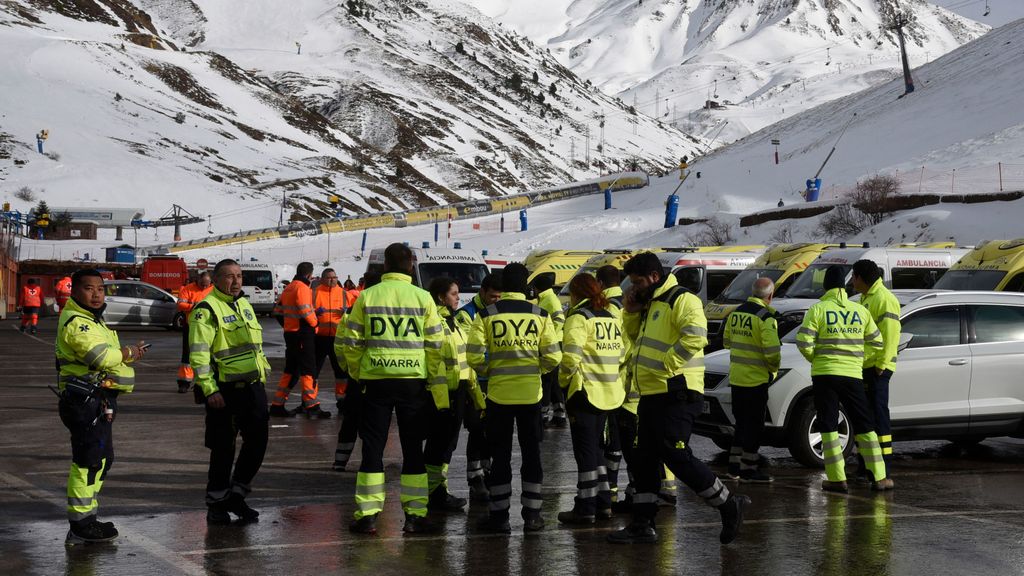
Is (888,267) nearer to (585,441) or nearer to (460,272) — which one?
(460,272)

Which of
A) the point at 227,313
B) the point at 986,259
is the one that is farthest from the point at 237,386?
the point at 986,259

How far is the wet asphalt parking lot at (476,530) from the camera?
718 cm

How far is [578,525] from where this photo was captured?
27.6ft

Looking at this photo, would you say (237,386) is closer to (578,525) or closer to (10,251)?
(578,525)

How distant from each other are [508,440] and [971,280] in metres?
12.5

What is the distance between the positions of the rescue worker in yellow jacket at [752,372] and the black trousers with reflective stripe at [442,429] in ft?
8.59

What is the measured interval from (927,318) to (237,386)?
673 cm

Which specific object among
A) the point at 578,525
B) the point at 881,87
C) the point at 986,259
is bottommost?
the point at 578,525

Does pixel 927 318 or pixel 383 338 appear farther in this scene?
pixel 927 318

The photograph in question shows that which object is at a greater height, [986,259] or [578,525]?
[986,259]

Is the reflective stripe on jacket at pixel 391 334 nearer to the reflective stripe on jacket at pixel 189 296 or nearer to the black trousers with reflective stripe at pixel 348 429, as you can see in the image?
the black trousers with reflective stripe at pixel 348 429

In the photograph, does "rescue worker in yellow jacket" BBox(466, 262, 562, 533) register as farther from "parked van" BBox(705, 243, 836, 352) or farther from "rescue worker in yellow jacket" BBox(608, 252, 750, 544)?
"parked van" BBox(705, 243, 836, 352)

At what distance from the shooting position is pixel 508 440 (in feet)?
26.8

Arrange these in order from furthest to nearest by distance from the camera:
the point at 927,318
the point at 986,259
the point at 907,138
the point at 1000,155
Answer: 1. the point at 907,138
2. the point at 1000,155
3. the point at 986,259
4. the point at 927,318
